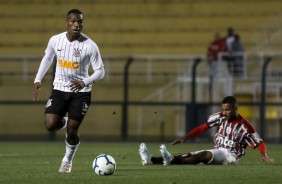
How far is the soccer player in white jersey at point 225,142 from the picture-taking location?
14.2 m

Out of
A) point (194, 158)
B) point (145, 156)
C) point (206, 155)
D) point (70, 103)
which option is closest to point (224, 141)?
point (206, 155)

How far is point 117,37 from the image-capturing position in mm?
29750

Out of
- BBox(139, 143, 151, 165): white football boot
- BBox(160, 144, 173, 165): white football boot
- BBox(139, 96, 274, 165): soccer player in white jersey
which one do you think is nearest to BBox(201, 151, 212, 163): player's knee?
BBox(139, 96, 274, 165): soccer player in white jersey

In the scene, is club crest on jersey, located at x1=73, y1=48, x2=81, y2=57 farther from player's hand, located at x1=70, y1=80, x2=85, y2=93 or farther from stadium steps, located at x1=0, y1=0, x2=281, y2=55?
stadium steps, located at x1=0, y1=0, x2=281, y2=55

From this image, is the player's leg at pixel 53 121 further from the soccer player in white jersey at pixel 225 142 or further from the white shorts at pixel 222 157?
the white shorts at pixel 222 157

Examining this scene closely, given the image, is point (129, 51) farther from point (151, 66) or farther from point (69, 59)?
point (69, 59)

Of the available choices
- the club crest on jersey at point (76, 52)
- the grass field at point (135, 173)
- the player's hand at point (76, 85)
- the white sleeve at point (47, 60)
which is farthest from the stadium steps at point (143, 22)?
the player's hand at point (76, 85)

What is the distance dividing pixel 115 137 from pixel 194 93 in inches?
95.6

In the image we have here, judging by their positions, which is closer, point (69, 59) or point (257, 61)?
point (69, 59)

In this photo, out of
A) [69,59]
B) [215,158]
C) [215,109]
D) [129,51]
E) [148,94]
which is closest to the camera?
[69,59]

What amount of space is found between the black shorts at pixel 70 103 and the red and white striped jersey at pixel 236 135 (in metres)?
2.33

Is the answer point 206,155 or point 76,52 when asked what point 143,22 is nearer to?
point 206,155

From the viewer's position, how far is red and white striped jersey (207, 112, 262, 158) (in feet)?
47.0

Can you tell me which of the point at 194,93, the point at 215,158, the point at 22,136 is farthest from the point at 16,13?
the point at 215,158
